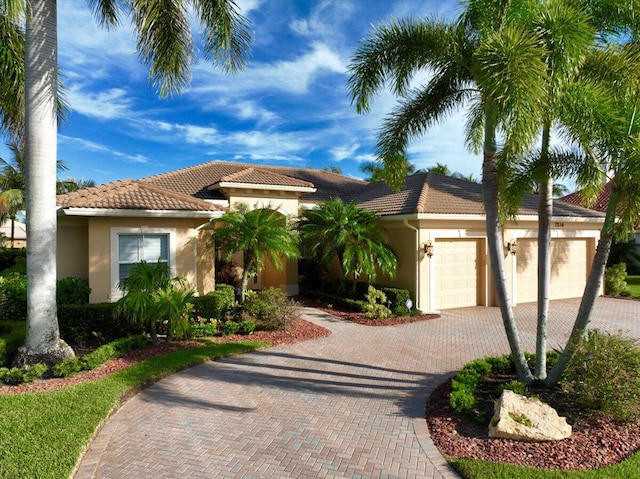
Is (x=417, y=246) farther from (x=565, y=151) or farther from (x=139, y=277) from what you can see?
(x=139, y=277)

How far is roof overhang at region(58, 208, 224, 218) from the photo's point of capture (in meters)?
10.6

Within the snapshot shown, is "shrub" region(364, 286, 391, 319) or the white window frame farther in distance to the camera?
"shrub" region(364, 286, 391, 319)

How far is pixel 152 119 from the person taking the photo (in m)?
17.6

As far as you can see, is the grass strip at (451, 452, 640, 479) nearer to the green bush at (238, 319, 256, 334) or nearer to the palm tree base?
→ the green bush at (238, 319, 256, 334)

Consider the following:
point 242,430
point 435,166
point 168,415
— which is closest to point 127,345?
point 168,415

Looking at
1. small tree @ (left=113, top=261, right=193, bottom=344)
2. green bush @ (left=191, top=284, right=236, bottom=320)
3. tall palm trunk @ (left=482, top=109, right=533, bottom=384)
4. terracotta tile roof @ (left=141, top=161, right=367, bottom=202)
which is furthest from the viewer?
terracotta tile roof @ (left=141, top=161, right=367, bottom=202)

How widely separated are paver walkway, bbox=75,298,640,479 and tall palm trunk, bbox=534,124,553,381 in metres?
1.89

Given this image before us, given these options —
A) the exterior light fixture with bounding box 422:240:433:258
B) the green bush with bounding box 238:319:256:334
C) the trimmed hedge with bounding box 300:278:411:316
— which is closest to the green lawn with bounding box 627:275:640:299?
the exterior light fixture with bounding box 422:240:433:258

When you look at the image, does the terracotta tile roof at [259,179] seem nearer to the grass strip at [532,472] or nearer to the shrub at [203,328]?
the shrub at [203,328]

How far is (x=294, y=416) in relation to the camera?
20.1 feet

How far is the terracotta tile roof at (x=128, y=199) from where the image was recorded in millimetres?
11125

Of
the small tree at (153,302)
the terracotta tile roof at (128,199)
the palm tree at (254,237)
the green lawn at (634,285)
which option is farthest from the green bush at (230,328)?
the green lawn at (634,285)

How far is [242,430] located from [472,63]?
24.3ft

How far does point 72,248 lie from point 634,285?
91.4 feet
